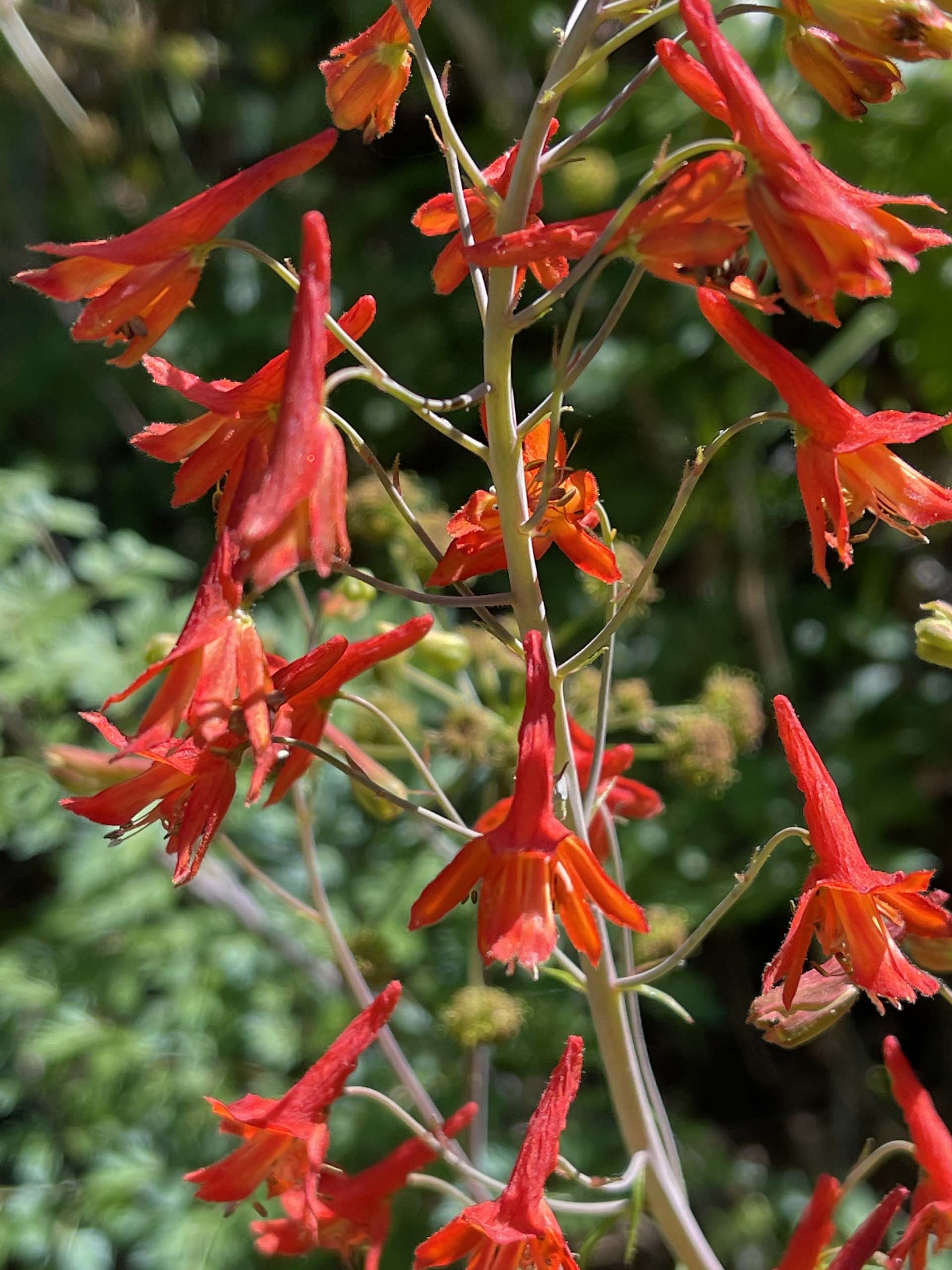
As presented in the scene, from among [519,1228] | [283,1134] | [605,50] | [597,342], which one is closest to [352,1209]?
[283,1134]

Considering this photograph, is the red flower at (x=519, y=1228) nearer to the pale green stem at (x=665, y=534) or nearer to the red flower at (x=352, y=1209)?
the red flower at (x=352, y=1209)

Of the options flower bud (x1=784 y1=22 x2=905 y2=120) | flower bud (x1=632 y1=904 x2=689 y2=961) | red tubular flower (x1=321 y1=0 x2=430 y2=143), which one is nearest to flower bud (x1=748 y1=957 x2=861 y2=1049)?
flower bud (x1=632 y1=904 x2=689 y2=961)

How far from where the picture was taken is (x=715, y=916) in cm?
125

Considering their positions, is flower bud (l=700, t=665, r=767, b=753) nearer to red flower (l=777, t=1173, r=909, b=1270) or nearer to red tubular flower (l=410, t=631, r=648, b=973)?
red flower (l=777, t=1173, r=909, b=1270)

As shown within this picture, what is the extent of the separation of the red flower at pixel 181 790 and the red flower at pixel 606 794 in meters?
0.37

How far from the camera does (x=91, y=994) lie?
262 cm

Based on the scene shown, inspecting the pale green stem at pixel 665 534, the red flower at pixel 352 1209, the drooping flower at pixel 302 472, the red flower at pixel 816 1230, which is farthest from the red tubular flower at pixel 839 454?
the red flower at pixel 352 1209

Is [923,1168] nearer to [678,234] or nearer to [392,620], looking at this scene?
[678,234]

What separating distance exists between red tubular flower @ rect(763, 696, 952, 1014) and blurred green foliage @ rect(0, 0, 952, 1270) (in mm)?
511

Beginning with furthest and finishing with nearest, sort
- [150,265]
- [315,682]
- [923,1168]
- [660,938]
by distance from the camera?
[660,938] < [923,1168] < [315,682] < [150,265]

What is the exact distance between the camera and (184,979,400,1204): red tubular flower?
4.23 ft

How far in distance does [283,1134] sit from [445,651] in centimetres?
84

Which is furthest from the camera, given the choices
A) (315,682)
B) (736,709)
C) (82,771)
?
(736,709)

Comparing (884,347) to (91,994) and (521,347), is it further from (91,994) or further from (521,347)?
(91,994)
